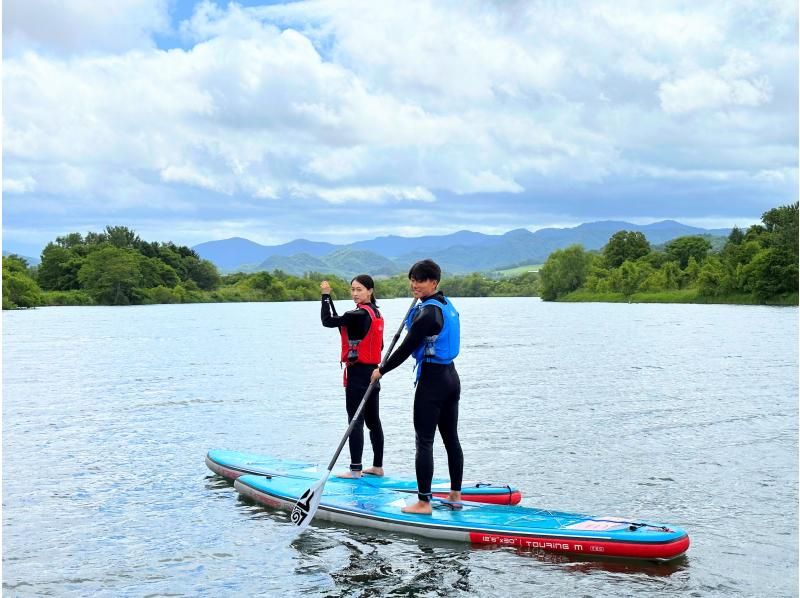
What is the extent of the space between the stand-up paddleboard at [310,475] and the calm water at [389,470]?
355mm

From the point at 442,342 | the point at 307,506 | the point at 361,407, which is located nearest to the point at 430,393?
the point at 442,342

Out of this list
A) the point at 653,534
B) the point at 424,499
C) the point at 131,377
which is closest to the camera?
the point at 653,534

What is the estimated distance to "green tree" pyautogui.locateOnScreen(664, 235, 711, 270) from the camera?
152 m

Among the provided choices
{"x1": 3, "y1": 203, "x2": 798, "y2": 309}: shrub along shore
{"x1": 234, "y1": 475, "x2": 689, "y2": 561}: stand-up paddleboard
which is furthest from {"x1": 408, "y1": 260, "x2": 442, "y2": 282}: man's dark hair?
{"x1": 3, "y1": 203, "x2": 798, "y2": 309}: shrub along shore

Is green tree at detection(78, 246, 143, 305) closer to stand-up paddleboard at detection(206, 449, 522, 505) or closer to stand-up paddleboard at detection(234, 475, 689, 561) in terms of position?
stand-up paddleboard at detection(206, 449, 522, 505)

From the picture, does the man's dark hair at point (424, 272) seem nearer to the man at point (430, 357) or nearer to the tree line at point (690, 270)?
the man at point (430, 357)

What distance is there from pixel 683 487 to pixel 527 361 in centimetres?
2167

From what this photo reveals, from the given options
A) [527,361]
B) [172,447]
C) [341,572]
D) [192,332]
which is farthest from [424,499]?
[192,332]

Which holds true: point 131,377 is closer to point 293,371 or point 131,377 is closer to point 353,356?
point 293,371

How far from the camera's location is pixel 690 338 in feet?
147

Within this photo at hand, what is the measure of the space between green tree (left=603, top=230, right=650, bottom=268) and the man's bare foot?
150837mm

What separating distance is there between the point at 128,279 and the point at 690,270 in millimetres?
91843

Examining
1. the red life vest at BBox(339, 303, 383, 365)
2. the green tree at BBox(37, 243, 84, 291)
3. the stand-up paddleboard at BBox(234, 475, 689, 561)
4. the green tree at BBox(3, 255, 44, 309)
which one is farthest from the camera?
the green tree at BBox(37, 243, 84, 291)

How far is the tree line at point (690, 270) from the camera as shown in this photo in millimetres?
96250
